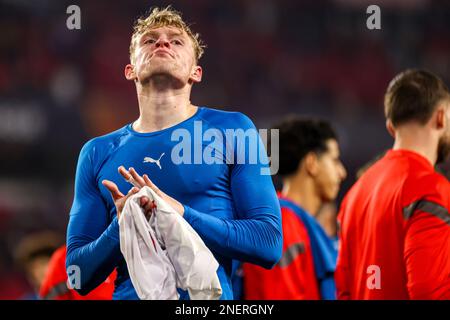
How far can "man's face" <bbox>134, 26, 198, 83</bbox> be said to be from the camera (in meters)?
1.93

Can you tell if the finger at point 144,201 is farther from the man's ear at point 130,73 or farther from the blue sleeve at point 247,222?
the man's ear at point 130,73

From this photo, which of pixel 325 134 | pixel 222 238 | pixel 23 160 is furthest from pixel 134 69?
pixel 23 160

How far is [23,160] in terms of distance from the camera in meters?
9.13

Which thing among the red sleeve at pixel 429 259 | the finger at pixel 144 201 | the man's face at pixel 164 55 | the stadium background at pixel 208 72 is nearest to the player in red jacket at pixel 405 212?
the red sleeve at pixel 429 259

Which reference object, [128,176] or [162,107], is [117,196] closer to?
[128,176]

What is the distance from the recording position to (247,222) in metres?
1.90

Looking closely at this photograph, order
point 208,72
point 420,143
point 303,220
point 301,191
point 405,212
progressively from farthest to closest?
1. point 208,72
2. point 301,191
3. point 303,220
4. point 420,143
5. point 405,212

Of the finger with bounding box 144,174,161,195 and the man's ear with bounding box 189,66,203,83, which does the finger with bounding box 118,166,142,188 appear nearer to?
the finger with bounding box 144,174,161,195

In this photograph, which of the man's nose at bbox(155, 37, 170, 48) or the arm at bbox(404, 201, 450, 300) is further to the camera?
the arm at bbox(404, 201, 450, 300)

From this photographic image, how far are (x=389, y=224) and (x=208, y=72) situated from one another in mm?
7300

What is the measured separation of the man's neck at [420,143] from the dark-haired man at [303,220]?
2.71 feet

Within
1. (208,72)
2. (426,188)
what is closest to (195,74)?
(426,188)

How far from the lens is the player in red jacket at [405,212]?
2.56 meters

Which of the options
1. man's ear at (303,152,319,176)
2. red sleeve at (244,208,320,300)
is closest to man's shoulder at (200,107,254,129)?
red sleeve at (244,208,320,300)
